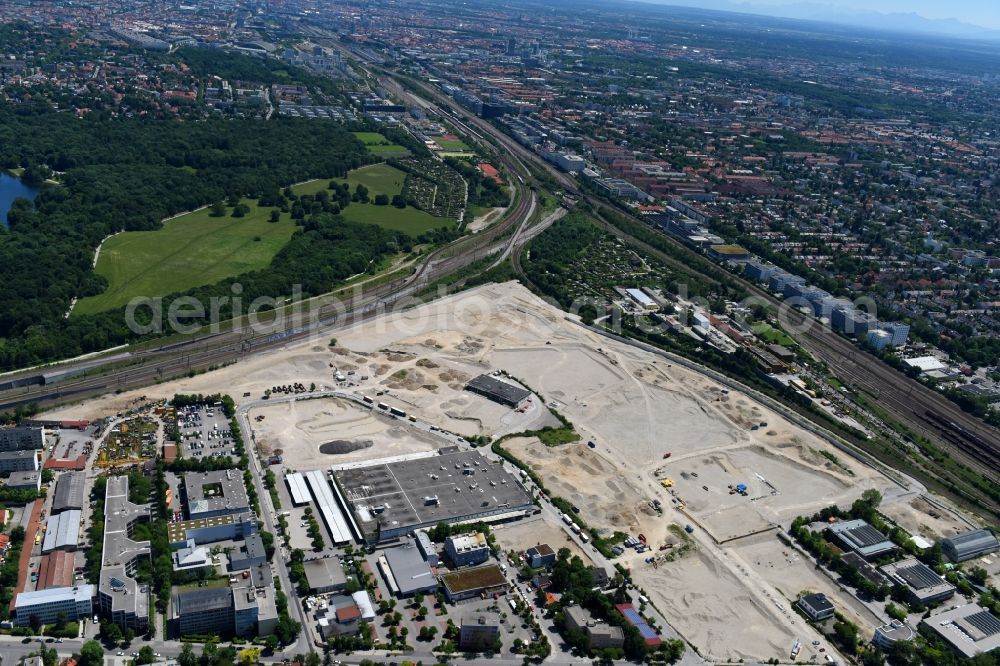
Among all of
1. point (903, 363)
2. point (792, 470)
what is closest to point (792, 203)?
point (903, 363)

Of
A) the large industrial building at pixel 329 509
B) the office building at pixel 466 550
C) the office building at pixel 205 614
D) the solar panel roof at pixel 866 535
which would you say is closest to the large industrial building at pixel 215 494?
the large industrial building at pixel 329 509

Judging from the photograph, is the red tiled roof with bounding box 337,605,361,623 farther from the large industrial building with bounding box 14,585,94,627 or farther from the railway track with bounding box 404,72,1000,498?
the railway track with bounding box 404,72,1000,498

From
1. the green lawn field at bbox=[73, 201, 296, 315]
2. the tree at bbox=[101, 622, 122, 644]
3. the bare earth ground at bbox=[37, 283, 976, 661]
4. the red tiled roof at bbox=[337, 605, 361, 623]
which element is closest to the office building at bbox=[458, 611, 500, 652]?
the red tiled roof at bbox=[337, 605, 361, 623]

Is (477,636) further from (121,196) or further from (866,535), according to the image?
(121,196)

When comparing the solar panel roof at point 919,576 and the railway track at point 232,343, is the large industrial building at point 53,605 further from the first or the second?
the solar panel roof at point 919,576

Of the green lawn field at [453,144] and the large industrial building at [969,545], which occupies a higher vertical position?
the green lawn field at [453,144]

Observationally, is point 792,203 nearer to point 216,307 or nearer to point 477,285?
point 477,285
